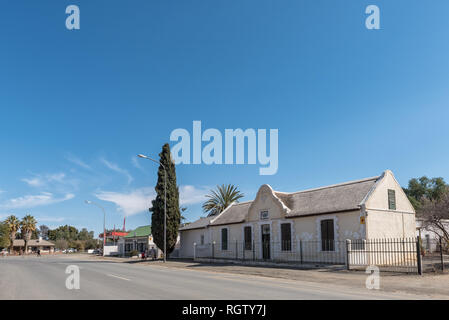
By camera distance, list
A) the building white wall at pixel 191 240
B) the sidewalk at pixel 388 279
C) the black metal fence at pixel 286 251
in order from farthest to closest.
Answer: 1. the building white wall at pixel 191 240
2. the black metal fence at pixel 286 251
3. the sidewalk at pixel 388 279

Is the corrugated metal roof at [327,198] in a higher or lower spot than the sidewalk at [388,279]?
A: higher

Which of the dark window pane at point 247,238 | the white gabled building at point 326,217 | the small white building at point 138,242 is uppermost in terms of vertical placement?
the white gabled building at point 326,217

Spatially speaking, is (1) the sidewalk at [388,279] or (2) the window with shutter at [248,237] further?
(2) the window with shutter at [248,237]

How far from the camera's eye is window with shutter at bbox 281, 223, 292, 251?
27859mm

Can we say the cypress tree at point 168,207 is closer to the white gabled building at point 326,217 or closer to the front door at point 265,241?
the white gabled building at point 326,217

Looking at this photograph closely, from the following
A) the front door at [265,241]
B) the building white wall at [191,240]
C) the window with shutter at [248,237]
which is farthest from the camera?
the building white wall at [191,240]

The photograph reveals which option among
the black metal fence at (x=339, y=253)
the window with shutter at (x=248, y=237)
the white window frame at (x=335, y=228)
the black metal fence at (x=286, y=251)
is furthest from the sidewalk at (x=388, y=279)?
the window with shutter at (x=248, y=237)

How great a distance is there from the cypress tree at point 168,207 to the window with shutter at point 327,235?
718 inches

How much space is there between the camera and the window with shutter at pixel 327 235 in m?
24.7

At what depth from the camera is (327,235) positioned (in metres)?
25.1

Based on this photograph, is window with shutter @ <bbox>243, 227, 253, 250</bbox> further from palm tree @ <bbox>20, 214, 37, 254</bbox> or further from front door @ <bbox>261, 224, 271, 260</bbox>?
palm tree @ <bbox>20, 214, 37, 254</bbox>
